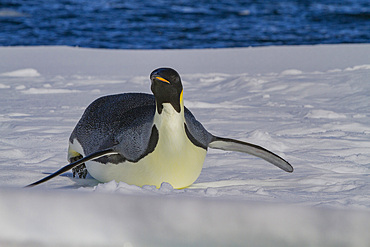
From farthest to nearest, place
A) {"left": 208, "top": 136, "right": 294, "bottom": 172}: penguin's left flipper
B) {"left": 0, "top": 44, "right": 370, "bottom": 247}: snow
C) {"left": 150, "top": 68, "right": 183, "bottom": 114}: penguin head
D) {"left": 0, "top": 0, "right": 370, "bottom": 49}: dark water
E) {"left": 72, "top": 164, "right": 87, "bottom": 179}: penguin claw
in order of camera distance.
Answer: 1. {"left": 0, "top": 0, "right": 370, "bottom": 49}: dark water
2. {"left": 72, "top": 164, "right": 87, "bottom": 179}: penguin claw
3. {"left": 208, "top": 136, "right": 294, "bottom": 172}: penguin's left flipper
4. {"left": 150, "top": 68, "right": 183, "bottom": 114}: penguin head
5. {"left": 0, "top": 44, "right": 370, "bottom": 247}: snow

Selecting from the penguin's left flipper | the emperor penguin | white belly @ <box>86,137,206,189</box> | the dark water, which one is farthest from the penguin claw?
the dark water

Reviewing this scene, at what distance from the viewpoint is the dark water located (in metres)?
12.4

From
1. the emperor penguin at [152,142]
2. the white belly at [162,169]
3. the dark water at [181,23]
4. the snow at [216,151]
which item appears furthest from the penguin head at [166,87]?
the dark water at [181,23]

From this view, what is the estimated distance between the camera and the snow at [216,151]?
0.82 metres

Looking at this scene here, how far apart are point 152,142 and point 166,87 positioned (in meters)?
0.20

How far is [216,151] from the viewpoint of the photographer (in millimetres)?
2984

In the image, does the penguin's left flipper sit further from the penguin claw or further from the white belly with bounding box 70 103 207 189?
the penguin claw

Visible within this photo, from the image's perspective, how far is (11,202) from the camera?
853mm

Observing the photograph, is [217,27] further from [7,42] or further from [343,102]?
[343,102]

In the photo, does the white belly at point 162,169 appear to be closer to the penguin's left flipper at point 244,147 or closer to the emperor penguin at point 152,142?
the emperor penguin at point 152,142

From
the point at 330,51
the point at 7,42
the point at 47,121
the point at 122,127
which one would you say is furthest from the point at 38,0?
the point at 122,127

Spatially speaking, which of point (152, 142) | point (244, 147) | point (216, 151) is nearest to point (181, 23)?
point (216, 151)

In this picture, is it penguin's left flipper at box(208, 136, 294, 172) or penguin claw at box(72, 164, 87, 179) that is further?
penguin claw at box(72, 164, 87, 179)

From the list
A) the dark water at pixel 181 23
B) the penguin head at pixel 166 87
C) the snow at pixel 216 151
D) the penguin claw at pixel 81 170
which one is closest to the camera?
the snow at pixel 216 151
